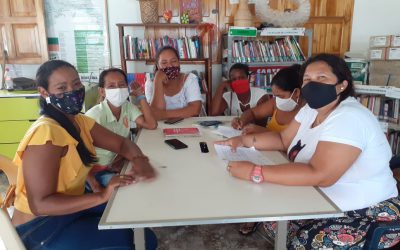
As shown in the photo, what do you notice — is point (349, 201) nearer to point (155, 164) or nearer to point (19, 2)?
point (155, 164)

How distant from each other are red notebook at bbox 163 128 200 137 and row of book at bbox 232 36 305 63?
6.40ft

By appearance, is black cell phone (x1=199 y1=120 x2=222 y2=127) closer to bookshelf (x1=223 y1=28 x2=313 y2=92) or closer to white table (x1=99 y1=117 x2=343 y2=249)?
white table (x1=99 y1=117 x2=343 y2=249)

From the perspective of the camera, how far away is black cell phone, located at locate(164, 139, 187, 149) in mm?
1791

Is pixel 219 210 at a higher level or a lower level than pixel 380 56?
lower

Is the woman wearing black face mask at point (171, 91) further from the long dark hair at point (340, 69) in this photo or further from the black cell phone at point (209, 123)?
the long dark hair at point (340, 69)

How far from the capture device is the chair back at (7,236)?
0.92 metres

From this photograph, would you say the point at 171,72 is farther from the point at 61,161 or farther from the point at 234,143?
the point at 61,161

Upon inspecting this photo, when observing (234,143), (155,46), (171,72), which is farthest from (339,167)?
(155,46)

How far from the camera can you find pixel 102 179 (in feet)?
6.25

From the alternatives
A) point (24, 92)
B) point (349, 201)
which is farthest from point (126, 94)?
point (24, 92)

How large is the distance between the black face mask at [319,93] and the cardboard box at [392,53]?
92.7 inches

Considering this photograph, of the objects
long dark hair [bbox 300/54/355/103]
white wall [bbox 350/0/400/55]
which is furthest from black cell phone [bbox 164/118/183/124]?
white wall [bbox 350/0/400/55]

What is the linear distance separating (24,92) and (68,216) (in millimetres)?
2569

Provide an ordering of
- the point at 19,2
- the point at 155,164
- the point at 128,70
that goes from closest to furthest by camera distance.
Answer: the point at 155,164 < the point at 19,2 < the point at 128,70
